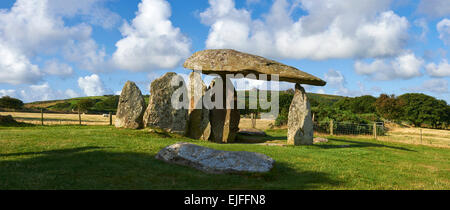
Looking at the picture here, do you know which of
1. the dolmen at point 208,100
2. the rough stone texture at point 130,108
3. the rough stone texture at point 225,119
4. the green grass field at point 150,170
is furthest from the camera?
the rough stone texture at point 225,119

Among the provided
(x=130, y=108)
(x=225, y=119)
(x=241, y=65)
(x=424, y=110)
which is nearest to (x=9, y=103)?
(x=130, y=108)

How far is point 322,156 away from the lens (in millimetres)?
12039

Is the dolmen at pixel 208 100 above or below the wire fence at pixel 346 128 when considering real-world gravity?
above

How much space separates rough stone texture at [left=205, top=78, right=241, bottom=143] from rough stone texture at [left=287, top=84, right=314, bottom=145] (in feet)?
11.9

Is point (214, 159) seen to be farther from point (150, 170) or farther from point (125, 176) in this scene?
point (125, 176)

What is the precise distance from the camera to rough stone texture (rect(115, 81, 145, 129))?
16.0m

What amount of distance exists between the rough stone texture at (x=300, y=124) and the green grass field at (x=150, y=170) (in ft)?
8.26

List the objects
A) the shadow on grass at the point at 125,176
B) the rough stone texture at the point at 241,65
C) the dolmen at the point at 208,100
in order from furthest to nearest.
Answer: the dolmen at the point at 208,100 → the rough stone texture at the point at 241,65 → the shadow on grass at the point at 125,176

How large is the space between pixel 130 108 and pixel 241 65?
6.11 meters

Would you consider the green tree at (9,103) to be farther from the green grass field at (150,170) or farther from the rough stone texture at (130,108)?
the green grass field at (150,170)

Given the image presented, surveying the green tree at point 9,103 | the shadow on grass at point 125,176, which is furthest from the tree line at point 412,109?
the green tree at point 9,103

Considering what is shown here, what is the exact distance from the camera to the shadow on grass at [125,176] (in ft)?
23.1

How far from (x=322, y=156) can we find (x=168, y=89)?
8201 mm

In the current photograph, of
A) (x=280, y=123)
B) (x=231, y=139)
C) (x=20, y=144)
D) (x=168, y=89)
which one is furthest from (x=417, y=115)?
(x=20, y=144)
